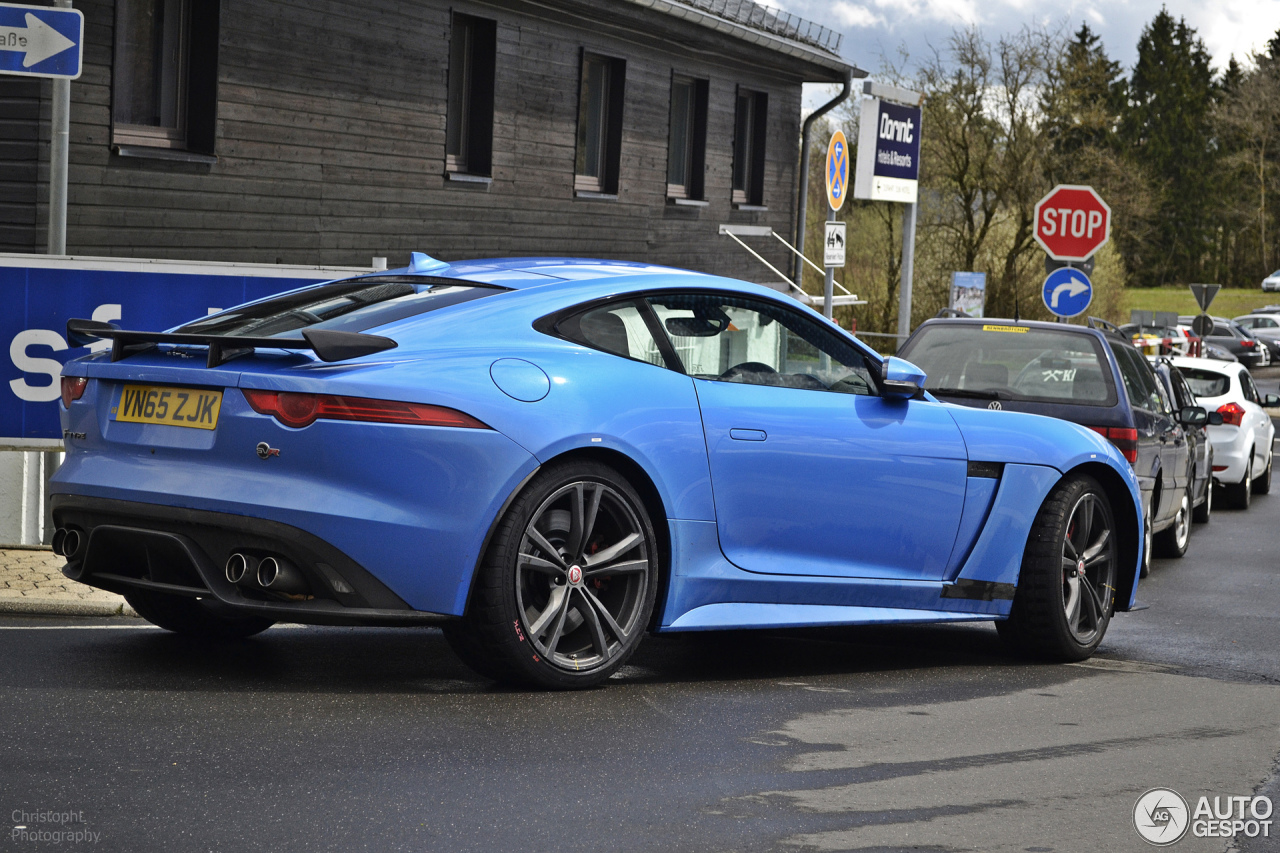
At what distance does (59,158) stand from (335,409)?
4.98 metres

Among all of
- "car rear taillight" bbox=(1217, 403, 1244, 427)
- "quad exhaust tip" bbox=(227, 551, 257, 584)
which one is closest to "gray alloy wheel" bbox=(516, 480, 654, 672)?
"quad exhaust tip" bbox=(227, 551, 257, 584)

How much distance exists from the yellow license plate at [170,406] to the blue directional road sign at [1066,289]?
61.2 feet

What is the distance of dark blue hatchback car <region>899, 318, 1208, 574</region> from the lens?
1015cm

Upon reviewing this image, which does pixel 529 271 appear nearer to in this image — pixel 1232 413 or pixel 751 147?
pixel 1232 413

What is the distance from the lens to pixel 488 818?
3957 millimetres

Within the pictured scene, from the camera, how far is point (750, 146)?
25234 mm

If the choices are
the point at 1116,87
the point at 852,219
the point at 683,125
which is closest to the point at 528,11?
the point at 683,125

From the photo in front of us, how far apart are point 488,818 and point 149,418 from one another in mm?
1967

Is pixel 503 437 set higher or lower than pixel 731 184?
lower

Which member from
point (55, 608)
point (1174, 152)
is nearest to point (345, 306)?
point (55, 608)

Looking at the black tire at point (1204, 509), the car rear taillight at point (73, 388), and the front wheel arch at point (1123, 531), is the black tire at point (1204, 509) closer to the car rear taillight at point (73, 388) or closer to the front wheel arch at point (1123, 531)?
the front wheel arch at point (1123, 531)

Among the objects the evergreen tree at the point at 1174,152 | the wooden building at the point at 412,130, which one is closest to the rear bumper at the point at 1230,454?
the wooden building at the point at 412,130

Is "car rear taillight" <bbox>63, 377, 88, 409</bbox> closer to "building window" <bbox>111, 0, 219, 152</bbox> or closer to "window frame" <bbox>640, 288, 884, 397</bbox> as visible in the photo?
"window frame" <bbox>640, 288, 884, 397</bbox>

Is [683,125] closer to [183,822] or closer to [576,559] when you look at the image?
[576,559]
